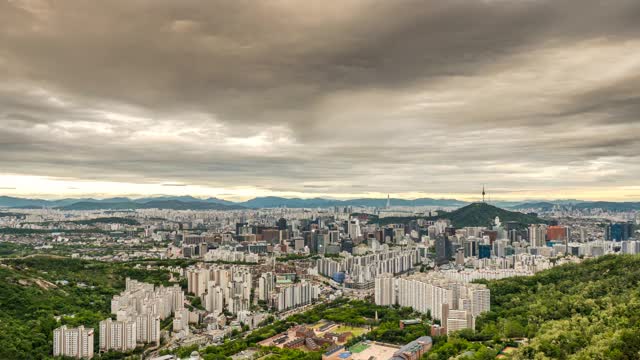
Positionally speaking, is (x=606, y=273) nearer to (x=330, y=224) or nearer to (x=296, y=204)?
(x=330, y=224)

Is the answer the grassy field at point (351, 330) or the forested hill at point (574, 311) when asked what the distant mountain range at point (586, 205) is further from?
the grassy field at point (351, 330)

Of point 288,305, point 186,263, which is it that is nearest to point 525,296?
point 288,305

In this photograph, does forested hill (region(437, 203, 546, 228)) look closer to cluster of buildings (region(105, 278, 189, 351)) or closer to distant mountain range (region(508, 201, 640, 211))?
distant mountain range (region(508, 201, 640, 211))

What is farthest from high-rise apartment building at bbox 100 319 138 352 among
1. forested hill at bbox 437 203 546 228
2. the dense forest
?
forested hill at bbox 437 203 546 228

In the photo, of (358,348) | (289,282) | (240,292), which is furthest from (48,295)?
(289,282)

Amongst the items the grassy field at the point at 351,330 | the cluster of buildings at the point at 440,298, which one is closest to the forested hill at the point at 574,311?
the cluster of buildings at the point at 440,298

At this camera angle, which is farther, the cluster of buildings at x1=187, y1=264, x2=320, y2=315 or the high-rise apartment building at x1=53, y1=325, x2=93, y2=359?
the cluster of buildings at x1=187, y1=264, x2=320, y2=315
